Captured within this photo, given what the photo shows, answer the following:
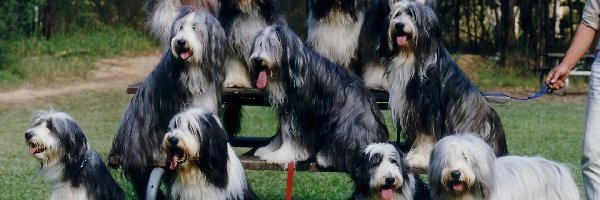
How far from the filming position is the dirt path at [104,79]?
17.5 m

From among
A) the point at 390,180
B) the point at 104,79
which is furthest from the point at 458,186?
the point at 104,79

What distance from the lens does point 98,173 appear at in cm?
718

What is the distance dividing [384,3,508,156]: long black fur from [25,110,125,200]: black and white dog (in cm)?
186

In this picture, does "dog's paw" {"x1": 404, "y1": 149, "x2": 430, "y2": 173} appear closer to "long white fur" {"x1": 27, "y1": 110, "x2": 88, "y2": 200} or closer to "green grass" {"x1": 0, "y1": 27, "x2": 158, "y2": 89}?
"long white fur" {"x1": 27, "y1": 110, "x2": 88, "y2": 200}

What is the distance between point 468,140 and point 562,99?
11581 millimetres

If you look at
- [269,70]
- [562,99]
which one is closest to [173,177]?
[269,70]

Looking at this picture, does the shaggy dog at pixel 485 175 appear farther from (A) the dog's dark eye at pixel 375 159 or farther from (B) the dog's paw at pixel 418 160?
(B) the dog's paw at pixel 418 160

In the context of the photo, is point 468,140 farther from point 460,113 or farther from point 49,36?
point 49,36

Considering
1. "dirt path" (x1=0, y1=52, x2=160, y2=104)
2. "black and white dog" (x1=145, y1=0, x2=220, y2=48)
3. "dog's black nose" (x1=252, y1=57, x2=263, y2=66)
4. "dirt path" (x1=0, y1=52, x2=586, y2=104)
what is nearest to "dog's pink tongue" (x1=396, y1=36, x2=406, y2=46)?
"dog's black nose" (x1=252, y1=57, x2=263, y2=66)

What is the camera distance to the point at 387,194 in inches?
257

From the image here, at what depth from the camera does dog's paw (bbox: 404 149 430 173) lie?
7.17 metres

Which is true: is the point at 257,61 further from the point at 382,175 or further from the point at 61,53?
the point at 61,53

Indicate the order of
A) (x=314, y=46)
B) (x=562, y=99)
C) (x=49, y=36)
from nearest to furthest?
(x=314, y=46), (x=562, y=99), (x=49, y=36)

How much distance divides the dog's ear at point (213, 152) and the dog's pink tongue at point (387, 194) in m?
0.87
